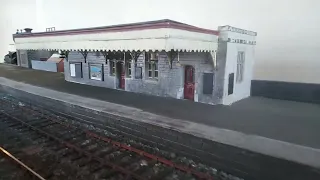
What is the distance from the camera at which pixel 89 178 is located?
246 inches

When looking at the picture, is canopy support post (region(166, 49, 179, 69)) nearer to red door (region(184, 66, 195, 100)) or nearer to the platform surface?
red door (region(184, 66, 195, 100))

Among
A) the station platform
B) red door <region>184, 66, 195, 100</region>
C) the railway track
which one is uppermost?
red door <region>184, 66, 195, 100</region>

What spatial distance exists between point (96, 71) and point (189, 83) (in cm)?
726

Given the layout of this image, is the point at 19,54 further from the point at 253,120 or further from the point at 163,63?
the point at 253,120

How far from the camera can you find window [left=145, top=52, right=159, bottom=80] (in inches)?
529

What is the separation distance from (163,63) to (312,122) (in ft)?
24.5

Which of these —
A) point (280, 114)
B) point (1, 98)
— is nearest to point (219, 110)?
point (280, 114)

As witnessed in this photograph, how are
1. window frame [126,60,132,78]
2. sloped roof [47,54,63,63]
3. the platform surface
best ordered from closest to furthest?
the platform surface
window frame [126,60,132,78]
sloped roof [47,54,63,63]

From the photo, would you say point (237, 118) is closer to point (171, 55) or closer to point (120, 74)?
point (171, 55)

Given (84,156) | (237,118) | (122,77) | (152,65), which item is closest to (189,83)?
(152,65)

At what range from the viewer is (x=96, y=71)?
1648cm

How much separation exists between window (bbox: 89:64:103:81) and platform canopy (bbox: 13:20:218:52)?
3467 millimetres

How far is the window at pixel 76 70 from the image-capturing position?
57.6ft

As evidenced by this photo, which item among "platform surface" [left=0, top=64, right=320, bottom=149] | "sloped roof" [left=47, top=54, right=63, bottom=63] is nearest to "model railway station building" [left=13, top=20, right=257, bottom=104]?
"platform surface" [left=0, top=64, right=320, bottom=149]
